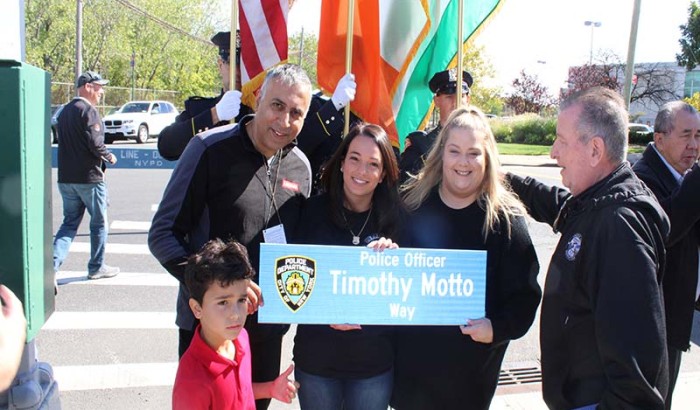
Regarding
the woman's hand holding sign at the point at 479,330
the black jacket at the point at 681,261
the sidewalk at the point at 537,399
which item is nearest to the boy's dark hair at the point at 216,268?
the woman's hand holding sign at the point at 479,330

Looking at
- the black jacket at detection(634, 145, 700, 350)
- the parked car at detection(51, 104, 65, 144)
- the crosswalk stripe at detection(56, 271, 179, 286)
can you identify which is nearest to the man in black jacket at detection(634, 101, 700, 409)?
the black jacket at detection(634, 145, 700, 350)

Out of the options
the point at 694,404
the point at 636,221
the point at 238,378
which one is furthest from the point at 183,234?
the point at 694,404

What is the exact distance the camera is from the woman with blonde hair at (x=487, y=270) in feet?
8.87

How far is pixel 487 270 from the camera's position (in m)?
2.80

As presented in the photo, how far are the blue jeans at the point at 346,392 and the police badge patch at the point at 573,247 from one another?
1.00 meters

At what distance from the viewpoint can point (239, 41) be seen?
437 cm

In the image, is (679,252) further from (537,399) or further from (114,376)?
(114,376)

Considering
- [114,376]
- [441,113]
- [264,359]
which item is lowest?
[114,376]

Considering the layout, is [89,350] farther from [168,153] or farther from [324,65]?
[324,65]

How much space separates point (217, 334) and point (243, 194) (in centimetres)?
70

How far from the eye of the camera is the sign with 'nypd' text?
8.51 feet

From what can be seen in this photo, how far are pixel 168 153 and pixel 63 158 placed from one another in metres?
4.21

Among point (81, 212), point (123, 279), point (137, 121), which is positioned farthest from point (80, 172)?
point (137, 121)

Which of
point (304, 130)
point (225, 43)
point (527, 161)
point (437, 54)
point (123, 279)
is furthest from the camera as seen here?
point (527, 161)
